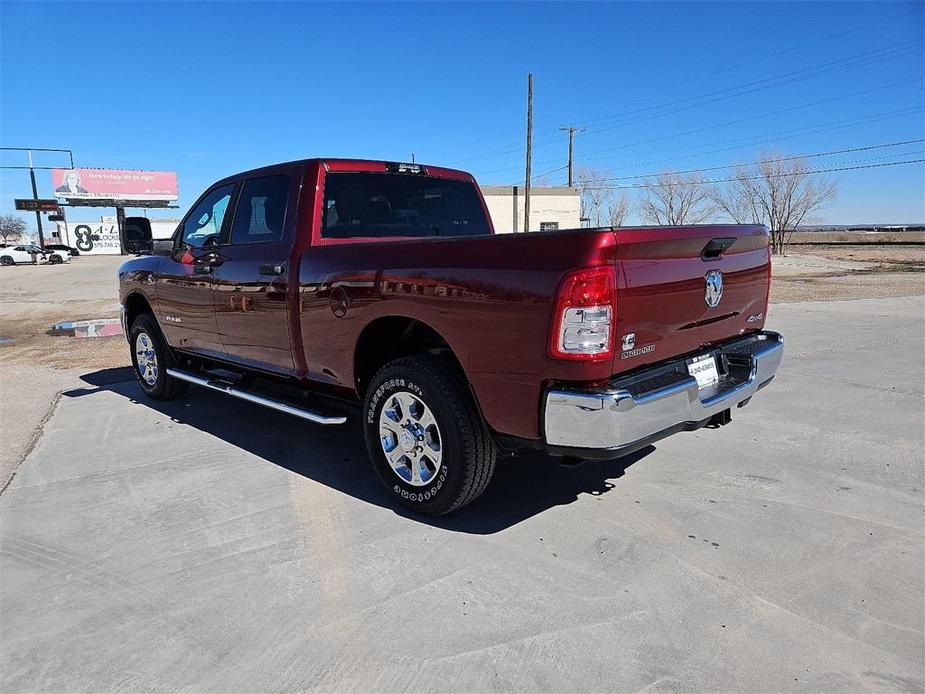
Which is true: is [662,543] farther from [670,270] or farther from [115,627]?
[115,627]

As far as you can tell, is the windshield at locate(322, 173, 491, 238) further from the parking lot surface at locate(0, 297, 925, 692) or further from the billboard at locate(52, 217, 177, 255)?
the billboard at locate(52, 217, 177, 255)

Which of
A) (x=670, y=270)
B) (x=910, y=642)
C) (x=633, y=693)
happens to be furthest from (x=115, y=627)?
(x=910, y=642)

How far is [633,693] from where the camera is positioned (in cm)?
219

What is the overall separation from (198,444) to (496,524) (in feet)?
8.59

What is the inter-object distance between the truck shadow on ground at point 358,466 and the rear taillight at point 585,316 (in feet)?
3.99

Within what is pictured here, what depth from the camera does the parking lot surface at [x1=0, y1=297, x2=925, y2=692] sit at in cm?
235

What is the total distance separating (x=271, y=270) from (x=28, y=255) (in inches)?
2051

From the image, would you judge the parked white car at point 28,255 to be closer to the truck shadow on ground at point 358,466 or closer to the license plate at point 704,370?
the truck shadow on ground at point 358,466

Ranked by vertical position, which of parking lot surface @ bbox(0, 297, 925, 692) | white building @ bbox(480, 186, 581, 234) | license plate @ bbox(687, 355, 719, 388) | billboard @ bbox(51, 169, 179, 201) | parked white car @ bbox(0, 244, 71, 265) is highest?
billboard @ bbox(51, 169, 179, 201)

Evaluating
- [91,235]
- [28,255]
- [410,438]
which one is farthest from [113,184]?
[410,438]

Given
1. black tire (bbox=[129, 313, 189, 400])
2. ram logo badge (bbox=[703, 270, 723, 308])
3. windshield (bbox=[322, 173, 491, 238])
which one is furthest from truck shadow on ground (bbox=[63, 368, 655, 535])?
windshield (bbox=[322, 173, 491, 238])

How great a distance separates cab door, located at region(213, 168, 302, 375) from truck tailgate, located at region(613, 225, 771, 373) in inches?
89.7

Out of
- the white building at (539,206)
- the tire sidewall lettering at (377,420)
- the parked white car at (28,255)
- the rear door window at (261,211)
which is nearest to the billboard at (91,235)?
the parked white car at (28,255)

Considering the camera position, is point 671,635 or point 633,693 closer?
point 633,693
